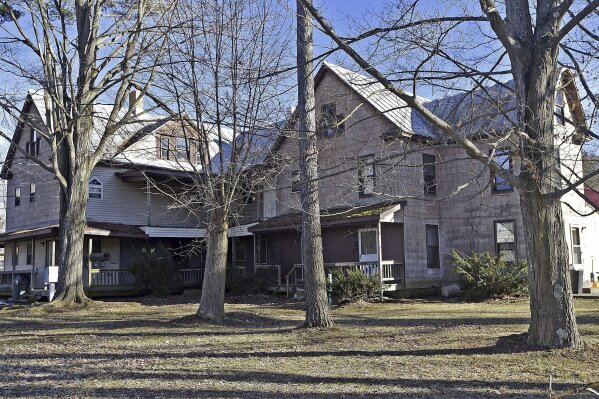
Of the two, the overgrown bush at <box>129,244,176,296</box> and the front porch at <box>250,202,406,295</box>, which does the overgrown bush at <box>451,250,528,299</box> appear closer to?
the front porch at <box>250,202,406,295</box>

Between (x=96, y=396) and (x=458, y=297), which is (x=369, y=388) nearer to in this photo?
(x=96, y=396)

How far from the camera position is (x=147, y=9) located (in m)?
20.0

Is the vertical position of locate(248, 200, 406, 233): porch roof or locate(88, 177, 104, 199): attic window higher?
locate(88, 177, 104, 199): attic window

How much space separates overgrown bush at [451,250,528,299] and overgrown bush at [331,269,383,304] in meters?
3.23

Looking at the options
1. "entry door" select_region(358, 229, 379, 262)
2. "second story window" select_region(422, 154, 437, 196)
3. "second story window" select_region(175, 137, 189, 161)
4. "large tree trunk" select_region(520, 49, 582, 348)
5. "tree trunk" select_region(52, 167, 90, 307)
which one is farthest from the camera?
"second story window" select_region(422, 154, 437, 196)

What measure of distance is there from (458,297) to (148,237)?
13946mm

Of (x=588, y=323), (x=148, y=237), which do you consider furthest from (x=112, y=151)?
Result: (x=588, y=323)

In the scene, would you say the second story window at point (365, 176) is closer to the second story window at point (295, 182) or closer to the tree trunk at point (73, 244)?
the second story window at point (295, 182)

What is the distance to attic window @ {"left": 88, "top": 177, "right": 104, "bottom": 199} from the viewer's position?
27.6 m

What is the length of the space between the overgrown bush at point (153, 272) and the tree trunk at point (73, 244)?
563cm

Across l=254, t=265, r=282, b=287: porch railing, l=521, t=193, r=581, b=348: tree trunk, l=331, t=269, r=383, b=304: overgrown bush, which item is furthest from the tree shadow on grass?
l=254, t=265, r=282, b=287: porch railing

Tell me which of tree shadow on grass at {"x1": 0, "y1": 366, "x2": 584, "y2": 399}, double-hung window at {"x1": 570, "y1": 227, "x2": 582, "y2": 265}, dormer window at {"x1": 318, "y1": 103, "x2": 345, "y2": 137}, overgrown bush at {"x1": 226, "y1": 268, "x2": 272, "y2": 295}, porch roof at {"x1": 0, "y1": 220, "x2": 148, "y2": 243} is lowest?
tree shadow on grass at {"x1": 0, "y1": 366, "x2": 584, "y2": 399}

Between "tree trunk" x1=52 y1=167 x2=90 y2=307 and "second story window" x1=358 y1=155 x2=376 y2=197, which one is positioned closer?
"second story window" x1=358 y1=155 x2=376 y2=197

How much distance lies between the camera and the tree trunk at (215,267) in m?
13.4
